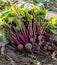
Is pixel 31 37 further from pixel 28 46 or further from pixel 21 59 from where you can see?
pixel 21 59

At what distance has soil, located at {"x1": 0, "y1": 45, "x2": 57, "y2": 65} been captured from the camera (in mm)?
2916

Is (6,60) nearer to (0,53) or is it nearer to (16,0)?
(0,53)

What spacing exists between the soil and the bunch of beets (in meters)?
0.08

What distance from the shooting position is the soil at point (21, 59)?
292 centimetres

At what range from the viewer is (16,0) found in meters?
4.59

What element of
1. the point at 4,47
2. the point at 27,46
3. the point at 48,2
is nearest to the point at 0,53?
the point at 4,47

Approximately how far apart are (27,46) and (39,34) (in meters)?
0.30

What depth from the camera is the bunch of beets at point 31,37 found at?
308 cm

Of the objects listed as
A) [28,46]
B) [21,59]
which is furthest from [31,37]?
[21,59]

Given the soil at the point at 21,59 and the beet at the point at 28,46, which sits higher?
the beet at the point at 28,46

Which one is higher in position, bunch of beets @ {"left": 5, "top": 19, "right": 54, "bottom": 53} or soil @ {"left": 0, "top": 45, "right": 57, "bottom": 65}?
bunch of beets @ {"left": 5, "top": 19, "right": 54, "bottom": 53}

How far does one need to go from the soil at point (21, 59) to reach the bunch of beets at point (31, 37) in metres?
0.08

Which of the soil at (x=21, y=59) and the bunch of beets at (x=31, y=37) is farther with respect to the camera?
the bunch of beets at (x=31, y=37)

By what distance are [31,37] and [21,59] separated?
0.36 metres
